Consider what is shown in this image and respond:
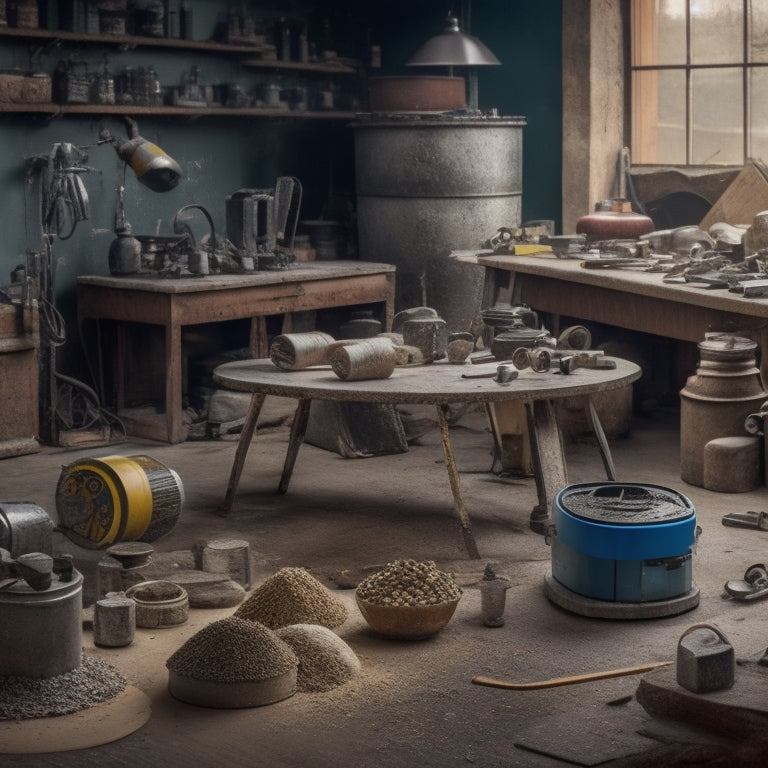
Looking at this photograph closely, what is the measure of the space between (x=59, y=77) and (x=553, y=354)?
3392 millimetres

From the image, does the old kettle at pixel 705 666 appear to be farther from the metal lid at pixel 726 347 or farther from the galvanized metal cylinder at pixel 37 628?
the metal lid at pixel 726 347

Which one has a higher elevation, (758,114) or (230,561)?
(758,114)

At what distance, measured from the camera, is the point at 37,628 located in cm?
389

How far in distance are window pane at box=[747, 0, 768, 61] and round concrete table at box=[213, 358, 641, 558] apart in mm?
3268

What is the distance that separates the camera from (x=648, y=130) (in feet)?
29.4

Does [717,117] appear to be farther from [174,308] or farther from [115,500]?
[115,500]

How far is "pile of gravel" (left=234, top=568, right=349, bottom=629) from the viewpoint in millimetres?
4484

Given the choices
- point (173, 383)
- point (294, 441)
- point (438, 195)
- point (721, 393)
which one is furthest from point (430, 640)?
point (438, 195)

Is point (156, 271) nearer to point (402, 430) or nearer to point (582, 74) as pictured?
point (402, 430)

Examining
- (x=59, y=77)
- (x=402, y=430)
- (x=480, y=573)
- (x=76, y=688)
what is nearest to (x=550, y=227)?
(x=402, y=430)

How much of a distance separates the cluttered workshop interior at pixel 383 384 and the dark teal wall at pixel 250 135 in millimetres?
21

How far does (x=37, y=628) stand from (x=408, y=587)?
114 cm

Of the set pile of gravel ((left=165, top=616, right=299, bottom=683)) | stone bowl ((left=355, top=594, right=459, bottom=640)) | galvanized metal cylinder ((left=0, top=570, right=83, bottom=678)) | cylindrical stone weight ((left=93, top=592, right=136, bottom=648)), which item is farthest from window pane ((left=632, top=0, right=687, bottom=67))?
galvanized metal cylinder ((left=0, top=570, right=83, bottom=678))

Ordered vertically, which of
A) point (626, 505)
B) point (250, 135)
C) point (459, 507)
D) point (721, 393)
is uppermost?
point (250, 135)
